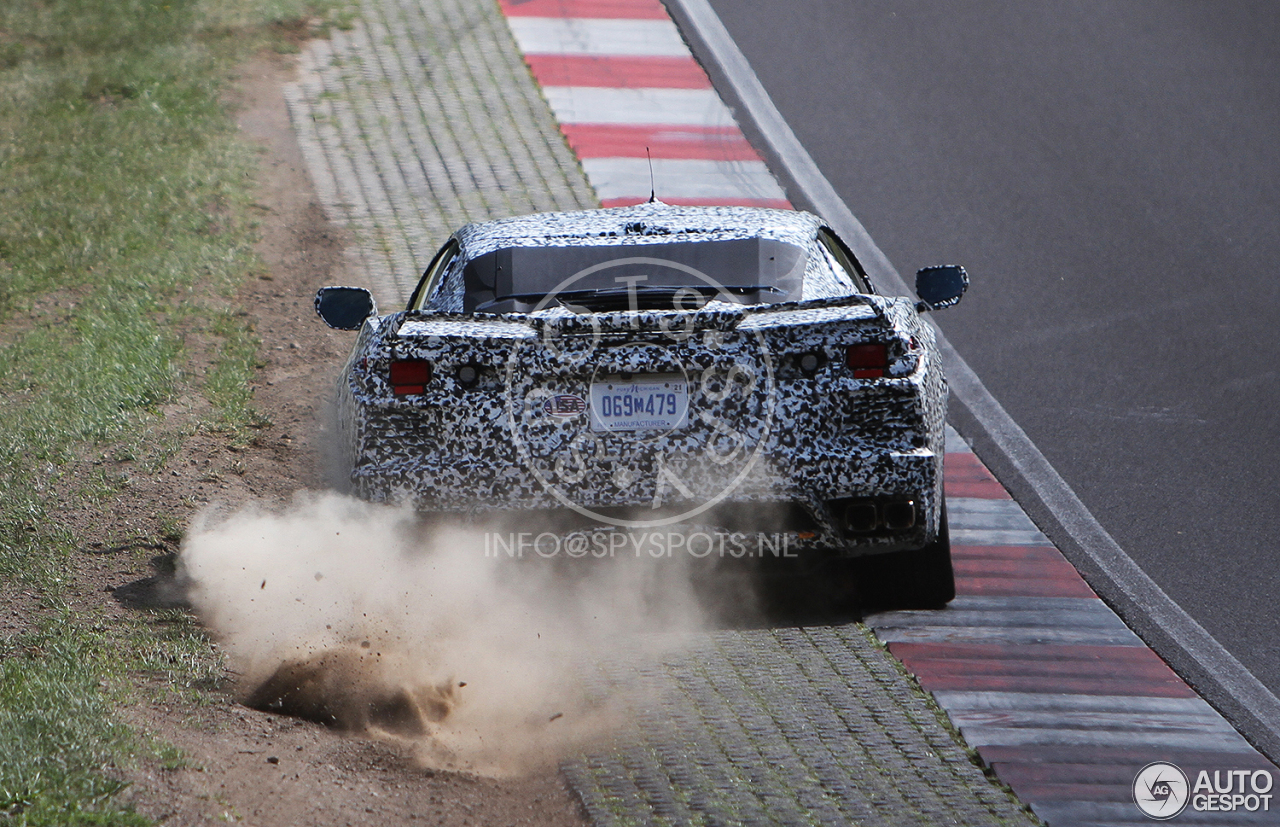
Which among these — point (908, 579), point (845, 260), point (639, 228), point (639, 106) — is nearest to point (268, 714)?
point (639, 228)

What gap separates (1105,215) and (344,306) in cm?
733

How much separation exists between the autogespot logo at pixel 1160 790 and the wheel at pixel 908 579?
1.22 metres

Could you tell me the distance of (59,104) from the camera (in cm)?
1314

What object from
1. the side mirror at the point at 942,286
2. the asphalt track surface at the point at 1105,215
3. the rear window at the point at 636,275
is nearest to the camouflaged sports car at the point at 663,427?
the rear window at the point at 636,275

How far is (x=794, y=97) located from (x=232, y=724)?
10.6 m

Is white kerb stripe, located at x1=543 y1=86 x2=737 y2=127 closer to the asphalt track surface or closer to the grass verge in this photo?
the asphalt track surface

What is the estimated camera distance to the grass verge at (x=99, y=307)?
4324 mm

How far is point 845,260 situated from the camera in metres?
6.16

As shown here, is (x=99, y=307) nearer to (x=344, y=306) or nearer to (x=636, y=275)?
(x=344, y=306)

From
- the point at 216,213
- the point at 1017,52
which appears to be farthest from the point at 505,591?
the point at 1017,52

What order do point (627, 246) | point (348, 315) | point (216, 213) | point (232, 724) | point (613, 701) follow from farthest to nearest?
point (216, 213), point (348, 315), point (627, 246), point (613, 701), point (232, 724)

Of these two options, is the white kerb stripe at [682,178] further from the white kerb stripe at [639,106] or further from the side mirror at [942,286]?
the side mirror at [942,286]

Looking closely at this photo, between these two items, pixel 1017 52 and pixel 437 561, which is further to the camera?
pixel 1017 52

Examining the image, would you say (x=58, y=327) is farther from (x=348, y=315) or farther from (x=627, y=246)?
(x=627, y=246)
